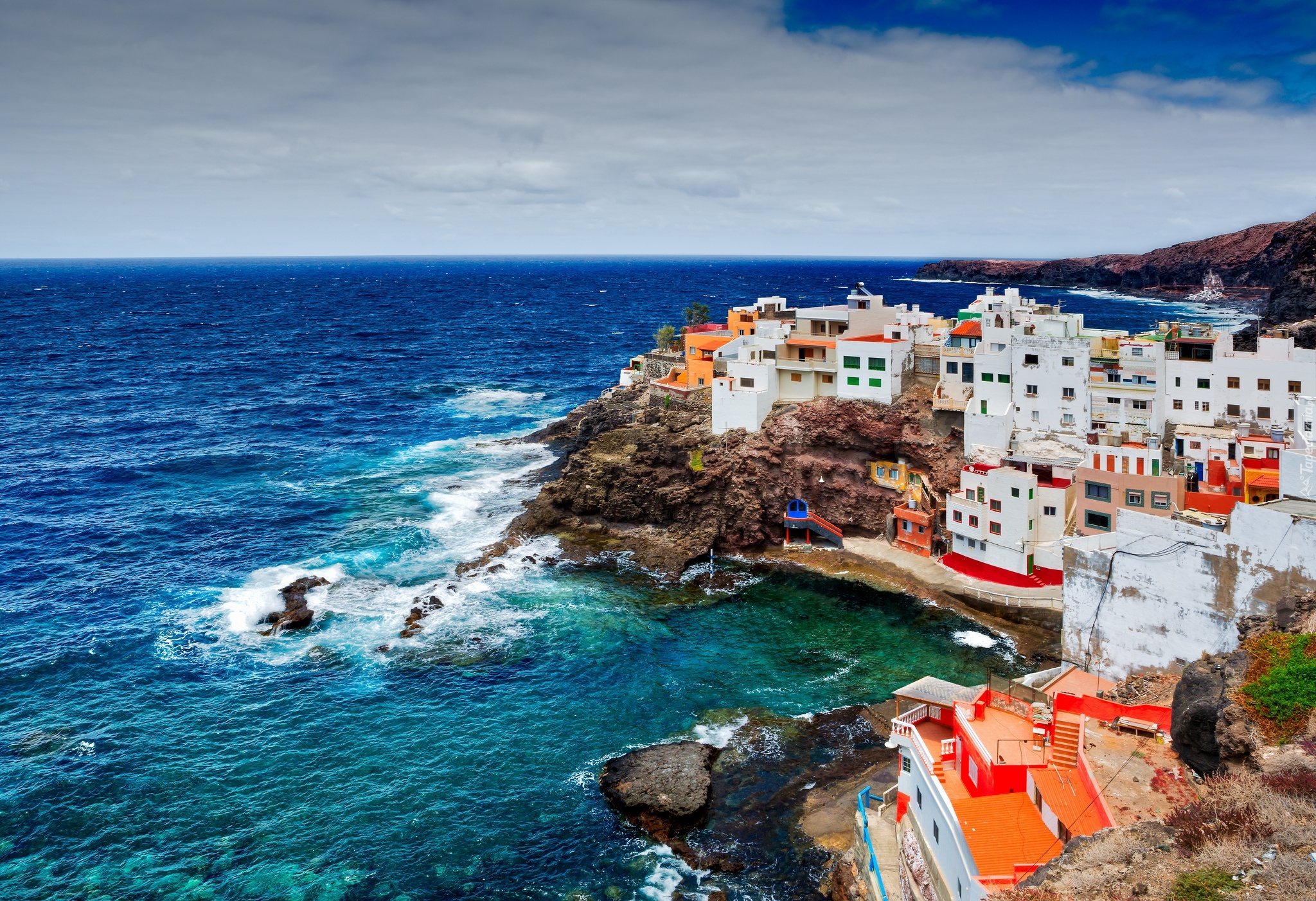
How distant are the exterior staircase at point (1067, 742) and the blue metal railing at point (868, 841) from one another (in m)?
7.49

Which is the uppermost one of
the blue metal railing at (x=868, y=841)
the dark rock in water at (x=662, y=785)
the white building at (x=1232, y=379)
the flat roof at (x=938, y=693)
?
the white building at (x=1232, y=379)

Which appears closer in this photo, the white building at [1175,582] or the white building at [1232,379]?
the white building at [1175,582]

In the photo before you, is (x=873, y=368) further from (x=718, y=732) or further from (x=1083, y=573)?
(x=718, y=732)

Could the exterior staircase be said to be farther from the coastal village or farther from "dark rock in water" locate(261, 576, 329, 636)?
"dark rock in water" locate(261, 576, 329, 636)

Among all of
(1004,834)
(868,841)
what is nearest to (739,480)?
(868,841)

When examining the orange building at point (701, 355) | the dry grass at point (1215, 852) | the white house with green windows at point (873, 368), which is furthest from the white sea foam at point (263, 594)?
the dry grass at point (1215, 852)

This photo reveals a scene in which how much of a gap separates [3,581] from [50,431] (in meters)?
48.4

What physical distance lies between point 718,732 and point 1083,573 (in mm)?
20544

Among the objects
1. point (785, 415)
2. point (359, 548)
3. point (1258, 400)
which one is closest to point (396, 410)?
point (359, 548)

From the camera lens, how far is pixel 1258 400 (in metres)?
65.6

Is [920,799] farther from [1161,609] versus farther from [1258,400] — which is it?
[1258,400]

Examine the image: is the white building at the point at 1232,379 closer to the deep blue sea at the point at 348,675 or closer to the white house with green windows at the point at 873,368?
the white house with green windows at the point at 873,368

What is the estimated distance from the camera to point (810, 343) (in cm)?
7556

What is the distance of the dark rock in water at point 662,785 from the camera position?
3866cm
